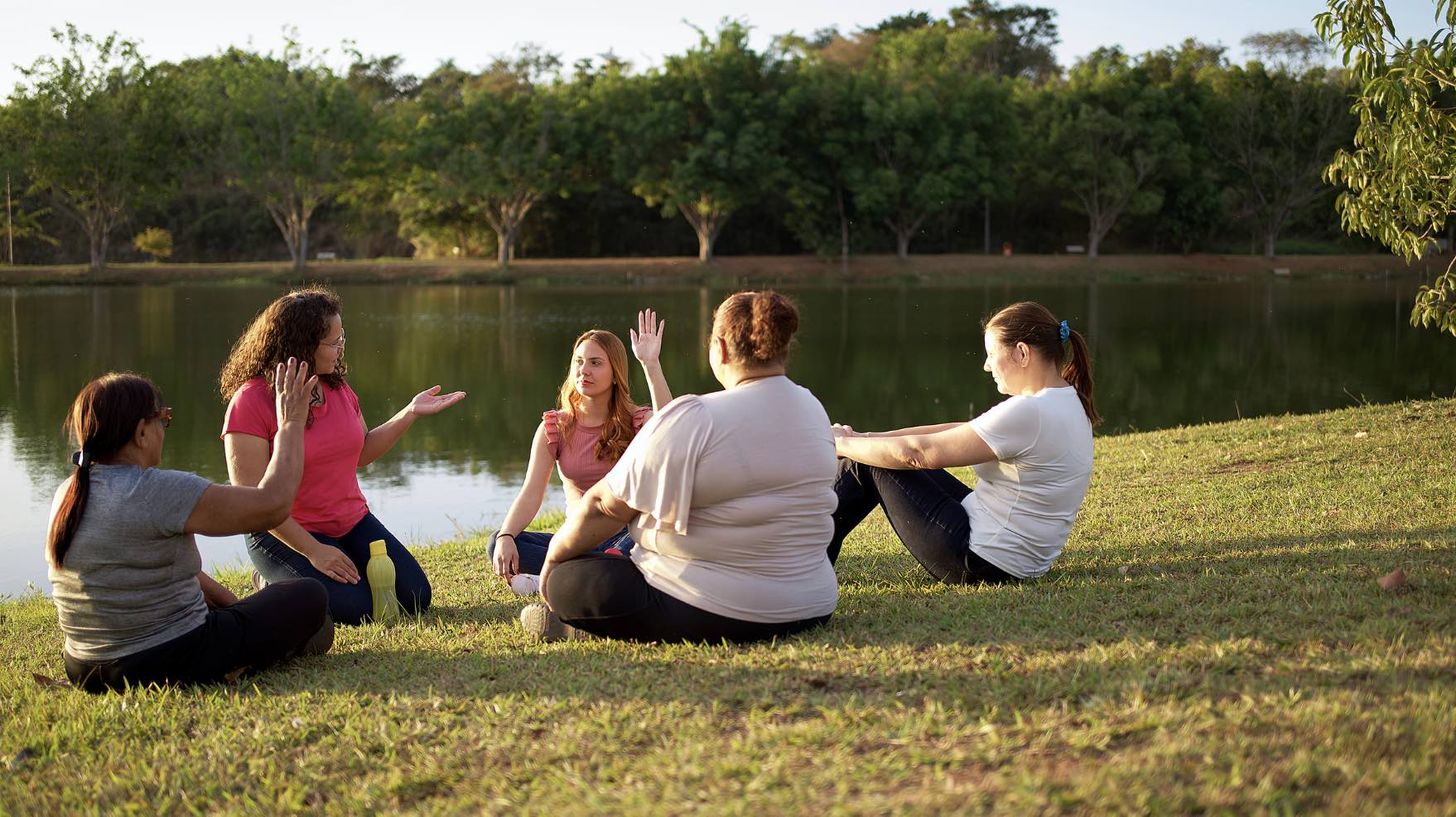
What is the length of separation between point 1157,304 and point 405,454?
83.6 feet

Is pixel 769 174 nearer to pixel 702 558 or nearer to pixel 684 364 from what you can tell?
pixel 684 364

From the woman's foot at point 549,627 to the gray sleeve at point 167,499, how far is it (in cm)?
124

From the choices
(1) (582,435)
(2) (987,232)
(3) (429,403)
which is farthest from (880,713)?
(2) (987,232)

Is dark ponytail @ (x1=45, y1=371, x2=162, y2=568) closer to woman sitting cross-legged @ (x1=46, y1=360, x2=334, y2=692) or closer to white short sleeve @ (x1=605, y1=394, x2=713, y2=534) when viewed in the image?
woman sitting cross-legged @ (x1=46, y1=360, x2=334, y2=692)

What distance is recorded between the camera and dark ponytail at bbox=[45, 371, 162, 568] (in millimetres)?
3682

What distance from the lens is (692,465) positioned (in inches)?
148

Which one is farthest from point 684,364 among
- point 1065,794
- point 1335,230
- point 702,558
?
point 1335,230

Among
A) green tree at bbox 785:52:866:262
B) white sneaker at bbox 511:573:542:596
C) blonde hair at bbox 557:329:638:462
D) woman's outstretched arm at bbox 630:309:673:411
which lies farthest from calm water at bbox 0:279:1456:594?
green tree at bbox 785:52:866:262

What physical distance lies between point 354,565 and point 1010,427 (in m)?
2.99

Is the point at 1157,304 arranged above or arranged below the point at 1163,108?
below

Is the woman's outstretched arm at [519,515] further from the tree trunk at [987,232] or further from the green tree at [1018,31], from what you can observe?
the green tree at [1018,31]

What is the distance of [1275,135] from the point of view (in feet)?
176

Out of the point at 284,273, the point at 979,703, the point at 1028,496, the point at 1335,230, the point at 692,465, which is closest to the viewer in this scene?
the point at 979,703

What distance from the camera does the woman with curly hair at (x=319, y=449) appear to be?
5.19 m
